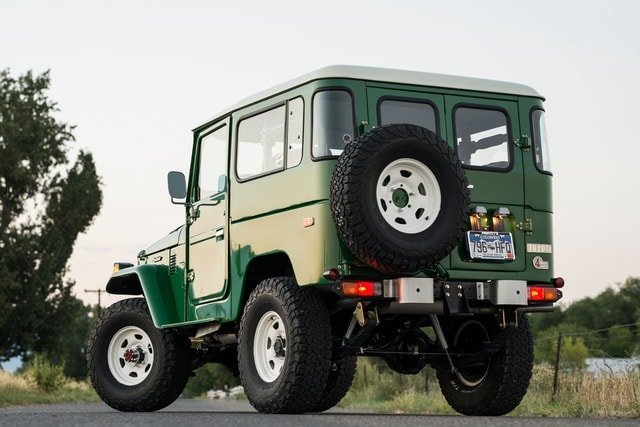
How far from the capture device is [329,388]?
45.3 feet

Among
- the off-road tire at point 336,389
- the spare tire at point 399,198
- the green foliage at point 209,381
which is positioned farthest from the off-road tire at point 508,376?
the green foliage at point 209,381

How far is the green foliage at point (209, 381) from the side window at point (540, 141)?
244 ft

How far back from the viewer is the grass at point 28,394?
23.4m

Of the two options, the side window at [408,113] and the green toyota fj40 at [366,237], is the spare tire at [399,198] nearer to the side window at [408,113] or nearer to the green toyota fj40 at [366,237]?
the green toyota fj40 at [366,237]

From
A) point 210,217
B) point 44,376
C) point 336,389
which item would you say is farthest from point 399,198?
point 44,376

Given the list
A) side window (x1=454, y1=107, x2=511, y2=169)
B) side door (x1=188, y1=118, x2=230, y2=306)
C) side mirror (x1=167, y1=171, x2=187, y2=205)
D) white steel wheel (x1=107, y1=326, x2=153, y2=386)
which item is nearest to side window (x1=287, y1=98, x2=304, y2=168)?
side door (x1=188, y1=118, x2=230, y2=306)

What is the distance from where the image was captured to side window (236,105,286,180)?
1147 centimetres

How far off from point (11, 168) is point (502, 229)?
33.1 meters

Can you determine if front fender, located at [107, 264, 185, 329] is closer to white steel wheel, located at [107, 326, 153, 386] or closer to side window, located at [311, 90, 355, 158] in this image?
white steel wheel, located at [107, 326, 153, 386]

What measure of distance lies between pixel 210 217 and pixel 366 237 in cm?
316

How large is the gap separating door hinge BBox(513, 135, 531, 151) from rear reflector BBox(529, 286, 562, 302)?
1430mm

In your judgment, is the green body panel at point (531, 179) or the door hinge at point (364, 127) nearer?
the door hinge at point (364, 127)

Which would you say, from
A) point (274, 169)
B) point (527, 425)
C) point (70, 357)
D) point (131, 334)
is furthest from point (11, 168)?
point (70, 357)

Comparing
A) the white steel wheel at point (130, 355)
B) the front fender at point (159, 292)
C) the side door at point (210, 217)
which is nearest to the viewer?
the side door at point (210, 217)
